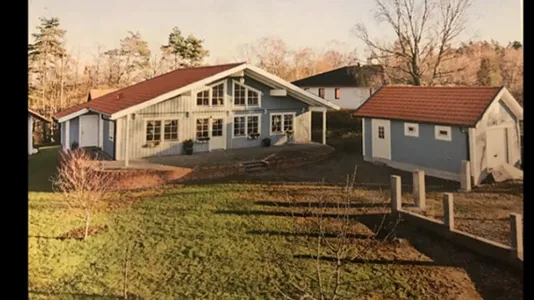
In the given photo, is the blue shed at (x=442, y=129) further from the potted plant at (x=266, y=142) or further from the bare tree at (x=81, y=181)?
the bare tree at (x=81, y=181)

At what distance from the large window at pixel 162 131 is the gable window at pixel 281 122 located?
2.47 ft

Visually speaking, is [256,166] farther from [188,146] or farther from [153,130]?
[153,130]

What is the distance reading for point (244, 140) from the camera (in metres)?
3.25

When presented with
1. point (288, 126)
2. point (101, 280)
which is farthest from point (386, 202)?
point (101, 280)

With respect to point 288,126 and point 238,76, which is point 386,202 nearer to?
point 288,126

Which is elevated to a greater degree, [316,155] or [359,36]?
[359,36]

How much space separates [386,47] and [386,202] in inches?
41.0

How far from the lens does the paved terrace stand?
2.93 meters

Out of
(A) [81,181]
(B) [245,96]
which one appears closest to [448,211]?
(B) [245,96]

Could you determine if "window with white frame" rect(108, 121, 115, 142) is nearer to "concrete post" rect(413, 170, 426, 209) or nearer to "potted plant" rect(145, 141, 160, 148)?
"potted plant" rect(145, 141, 160, 148)

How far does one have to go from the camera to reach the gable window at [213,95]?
315 cm

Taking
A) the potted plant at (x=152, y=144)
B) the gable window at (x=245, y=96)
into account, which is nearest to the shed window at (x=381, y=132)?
the gable window at (x=245, y=96)

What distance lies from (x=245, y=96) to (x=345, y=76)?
81cm

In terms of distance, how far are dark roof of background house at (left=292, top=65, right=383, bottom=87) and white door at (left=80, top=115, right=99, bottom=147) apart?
1.45 meters
